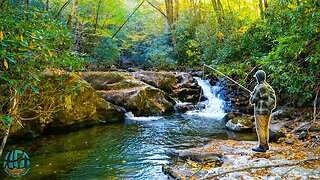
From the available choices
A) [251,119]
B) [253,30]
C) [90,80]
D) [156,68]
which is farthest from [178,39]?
[251,119]

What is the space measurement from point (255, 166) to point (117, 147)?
4.51m

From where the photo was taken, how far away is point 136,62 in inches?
1019

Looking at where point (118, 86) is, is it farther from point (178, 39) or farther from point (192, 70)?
point (178, 39)

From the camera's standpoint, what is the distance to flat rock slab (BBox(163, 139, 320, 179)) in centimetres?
430

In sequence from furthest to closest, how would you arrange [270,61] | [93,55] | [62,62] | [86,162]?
[93,55]
[270,61]
[86,162]
[62,62]

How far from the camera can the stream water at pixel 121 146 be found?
19.2ft

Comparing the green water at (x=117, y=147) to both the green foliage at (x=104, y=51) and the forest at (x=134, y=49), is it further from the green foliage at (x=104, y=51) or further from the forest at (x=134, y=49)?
the green foliage at (x=104, y=51)

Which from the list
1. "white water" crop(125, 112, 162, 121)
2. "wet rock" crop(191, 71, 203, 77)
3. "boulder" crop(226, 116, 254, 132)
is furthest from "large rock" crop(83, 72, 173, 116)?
"wet rock" crop(191, 71, 203, 77)

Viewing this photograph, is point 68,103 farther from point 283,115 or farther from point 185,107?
point 283,115

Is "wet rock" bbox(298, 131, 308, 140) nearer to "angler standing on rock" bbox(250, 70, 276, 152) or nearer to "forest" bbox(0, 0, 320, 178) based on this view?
"forest" bbox(0, 0, 320, 178)

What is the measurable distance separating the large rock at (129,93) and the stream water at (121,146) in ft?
2.39

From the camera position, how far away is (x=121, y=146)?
7973mm

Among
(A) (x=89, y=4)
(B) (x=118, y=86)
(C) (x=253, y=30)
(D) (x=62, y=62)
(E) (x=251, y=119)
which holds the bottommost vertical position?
(E) (x=251, y=119)

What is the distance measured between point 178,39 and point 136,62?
5749 millimetres
